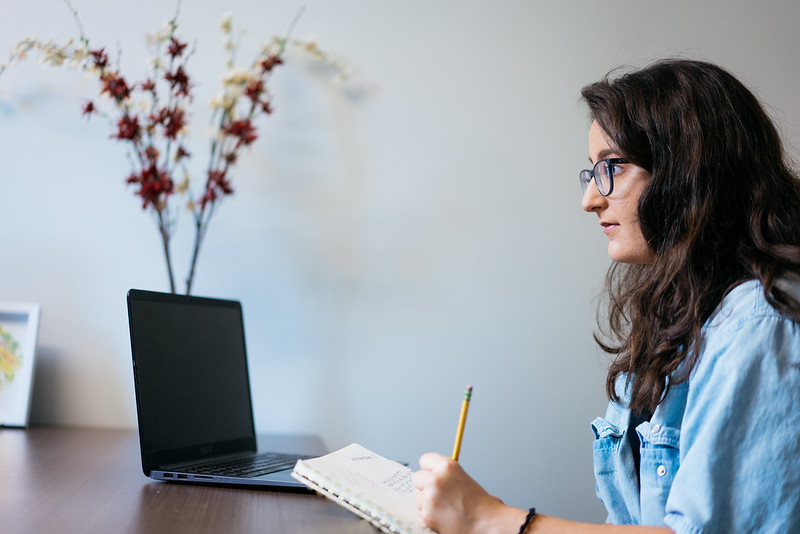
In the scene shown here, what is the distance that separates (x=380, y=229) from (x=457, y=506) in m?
0.95

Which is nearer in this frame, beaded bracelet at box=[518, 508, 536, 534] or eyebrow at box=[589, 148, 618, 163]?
beaded bracelet at box=[518, 508, 536, 534]

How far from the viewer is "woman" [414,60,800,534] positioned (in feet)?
2.34

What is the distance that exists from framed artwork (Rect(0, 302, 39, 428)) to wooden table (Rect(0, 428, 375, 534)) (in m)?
0.28

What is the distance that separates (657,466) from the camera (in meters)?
0.88

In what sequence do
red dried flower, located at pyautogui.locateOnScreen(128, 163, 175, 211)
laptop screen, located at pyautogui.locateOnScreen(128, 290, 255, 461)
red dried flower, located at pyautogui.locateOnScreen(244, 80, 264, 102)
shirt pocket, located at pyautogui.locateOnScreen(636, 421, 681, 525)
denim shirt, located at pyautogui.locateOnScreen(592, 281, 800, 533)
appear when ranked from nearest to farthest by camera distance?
1. denim shirt, located at pyautogui.locateOnScreen(592, 281, 800, 533)
2. shirt pocket, located at pyautogui.locateOnScreen(636, 421, 681, 525)
3. laptop screen, located at pyautogui.locateOnScreen(128, 290, 255, 461)
4. red dried flower, located at pyautogui.locateOnScreen(128, 163, 175, 211)
5. red dried flower, located at pyautogui.locateOnScreen(244, 80, 264, 102)

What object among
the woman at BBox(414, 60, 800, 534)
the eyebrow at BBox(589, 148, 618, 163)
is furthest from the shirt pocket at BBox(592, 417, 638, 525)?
the eyebrow at BBox(589, 148, 618, 163)

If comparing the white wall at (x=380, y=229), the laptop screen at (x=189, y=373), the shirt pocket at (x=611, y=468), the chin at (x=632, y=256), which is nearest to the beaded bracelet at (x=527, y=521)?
the shirt pocket at (x=611, y=468)

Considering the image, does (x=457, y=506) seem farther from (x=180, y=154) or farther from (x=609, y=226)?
(x=180, y=154)

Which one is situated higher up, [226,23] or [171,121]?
[226,23]

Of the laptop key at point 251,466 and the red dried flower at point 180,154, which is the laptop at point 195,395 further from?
the red dried flower at point 180,154

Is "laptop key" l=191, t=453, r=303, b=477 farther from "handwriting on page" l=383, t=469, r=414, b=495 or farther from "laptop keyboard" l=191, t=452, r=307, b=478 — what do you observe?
"handwriting on page" l=383, t=469, r=414, b=495

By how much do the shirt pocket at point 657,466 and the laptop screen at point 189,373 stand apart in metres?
0.68

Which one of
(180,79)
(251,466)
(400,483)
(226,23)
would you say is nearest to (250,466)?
(251,466)

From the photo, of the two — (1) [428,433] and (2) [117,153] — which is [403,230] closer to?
(1) [428,433]
